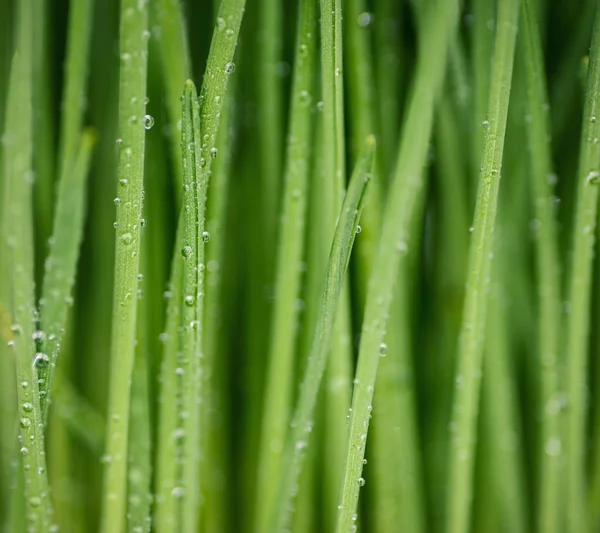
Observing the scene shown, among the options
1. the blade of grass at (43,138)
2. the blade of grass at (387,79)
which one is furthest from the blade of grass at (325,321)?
the blade of grass at (43,138)

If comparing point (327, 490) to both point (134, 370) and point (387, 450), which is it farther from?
point (134, 370)

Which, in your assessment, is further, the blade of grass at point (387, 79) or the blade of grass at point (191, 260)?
the blade of grass at point (387, 79)

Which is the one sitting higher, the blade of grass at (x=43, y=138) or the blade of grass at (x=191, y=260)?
the blade of grass at (x=43, y=138)

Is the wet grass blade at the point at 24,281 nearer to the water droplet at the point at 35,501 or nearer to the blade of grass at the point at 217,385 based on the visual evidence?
the water droplet at the point at 35,501

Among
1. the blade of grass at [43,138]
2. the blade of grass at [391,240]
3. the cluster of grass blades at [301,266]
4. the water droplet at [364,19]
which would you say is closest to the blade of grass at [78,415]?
the cluster of grass blades at [301,266]

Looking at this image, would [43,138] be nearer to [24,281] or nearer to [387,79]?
[24,281]

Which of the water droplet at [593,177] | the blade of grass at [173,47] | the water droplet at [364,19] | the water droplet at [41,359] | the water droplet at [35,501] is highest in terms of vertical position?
the water droplet at [364,19]

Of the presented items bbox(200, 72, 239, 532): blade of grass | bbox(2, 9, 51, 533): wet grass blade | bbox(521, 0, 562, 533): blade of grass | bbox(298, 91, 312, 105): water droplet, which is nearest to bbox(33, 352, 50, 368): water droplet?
Result: bbox(2, 9, 51, 533): wet grass blade

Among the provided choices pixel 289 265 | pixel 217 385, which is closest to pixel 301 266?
pixel 289 265
